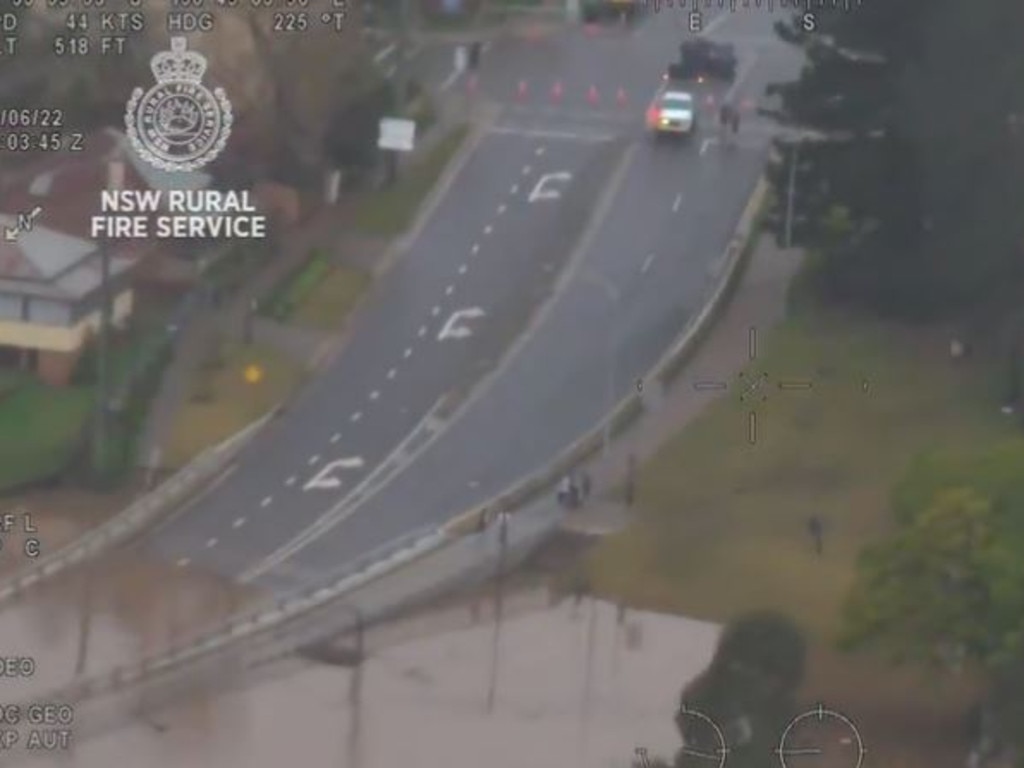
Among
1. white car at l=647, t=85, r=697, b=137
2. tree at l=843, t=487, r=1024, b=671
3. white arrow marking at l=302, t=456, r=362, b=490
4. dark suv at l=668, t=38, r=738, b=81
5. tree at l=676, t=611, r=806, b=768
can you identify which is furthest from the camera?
white car at l=647, t=85, r=697, b=137

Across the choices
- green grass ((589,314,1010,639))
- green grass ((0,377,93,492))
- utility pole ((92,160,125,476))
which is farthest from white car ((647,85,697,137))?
green grass ((0,377,93,492))

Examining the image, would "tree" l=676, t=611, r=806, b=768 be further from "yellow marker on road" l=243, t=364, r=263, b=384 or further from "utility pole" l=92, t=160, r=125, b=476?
"utility pole" l=92, t=160, r=125, b=476

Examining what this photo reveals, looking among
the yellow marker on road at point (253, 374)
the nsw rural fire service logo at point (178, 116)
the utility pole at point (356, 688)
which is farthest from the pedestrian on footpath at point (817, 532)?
the nsw rural fire service logo at point (178, 116)

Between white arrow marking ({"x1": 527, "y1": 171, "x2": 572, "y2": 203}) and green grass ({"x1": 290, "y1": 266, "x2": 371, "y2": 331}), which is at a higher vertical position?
white arrow marking ({"x1": 527, "y1": 171, "x2": 572, "y2": 203})

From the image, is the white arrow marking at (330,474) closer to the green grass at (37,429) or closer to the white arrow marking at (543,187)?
the green grass at (37,429)

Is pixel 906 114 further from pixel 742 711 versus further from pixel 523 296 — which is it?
pixel 742 711
